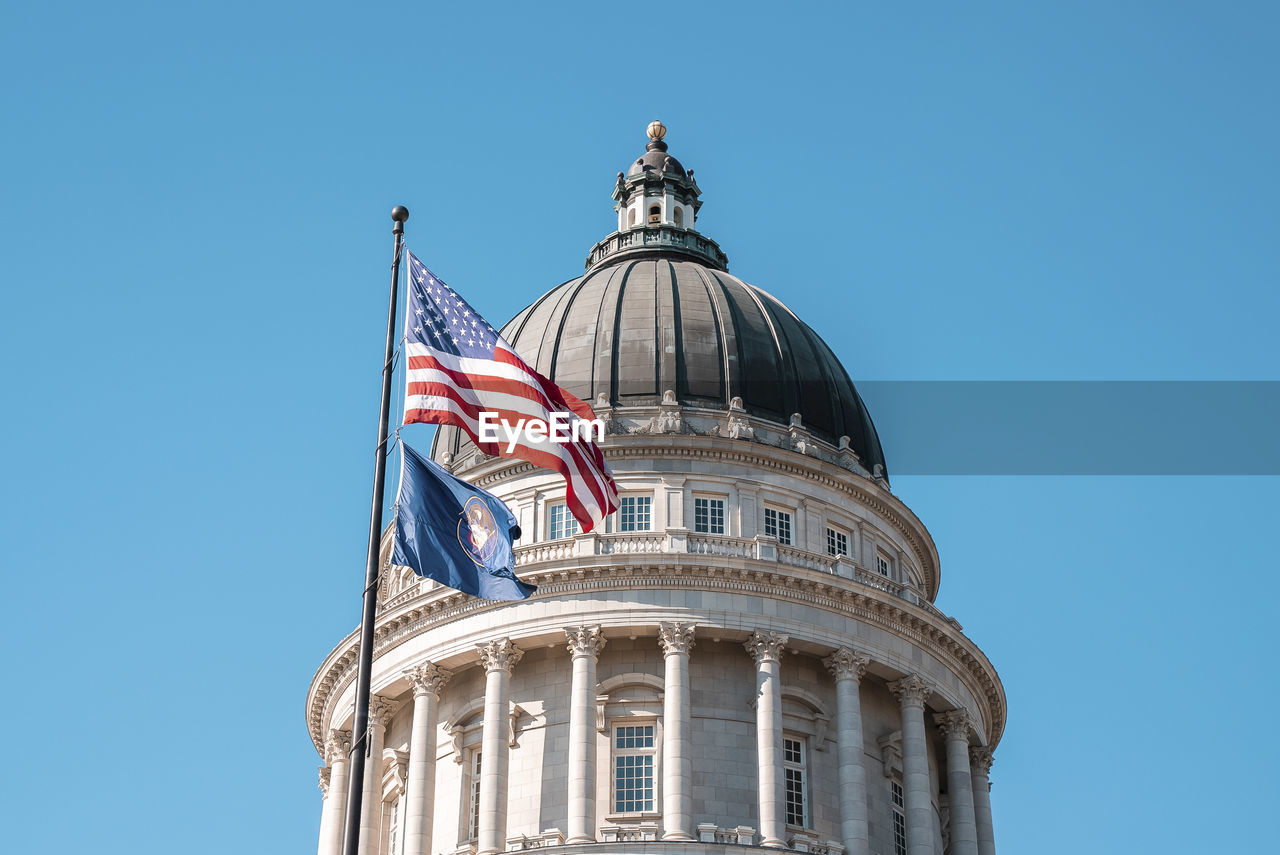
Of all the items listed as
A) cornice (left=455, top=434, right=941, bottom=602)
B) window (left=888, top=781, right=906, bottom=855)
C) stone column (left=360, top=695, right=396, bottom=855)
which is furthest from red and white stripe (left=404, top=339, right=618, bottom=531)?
stone column (left=360, top=695, right=396, bottom=855)

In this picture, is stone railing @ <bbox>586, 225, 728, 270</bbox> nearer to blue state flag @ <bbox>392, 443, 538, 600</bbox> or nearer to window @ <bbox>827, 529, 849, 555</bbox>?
window @ <bbox>827, 529, 849, 555</bbox>

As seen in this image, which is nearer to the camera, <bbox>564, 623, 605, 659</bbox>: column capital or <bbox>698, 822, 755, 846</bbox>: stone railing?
<bbox>698, 822, 755, 846</bbox>: stone railing

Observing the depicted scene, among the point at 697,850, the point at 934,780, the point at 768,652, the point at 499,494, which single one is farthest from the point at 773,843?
the point at 499,494

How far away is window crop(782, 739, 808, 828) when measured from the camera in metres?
49.1

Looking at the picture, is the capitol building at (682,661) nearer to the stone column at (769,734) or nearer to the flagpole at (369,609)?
the stone column at (769,734)

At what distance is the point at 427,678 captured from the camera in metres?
51.4

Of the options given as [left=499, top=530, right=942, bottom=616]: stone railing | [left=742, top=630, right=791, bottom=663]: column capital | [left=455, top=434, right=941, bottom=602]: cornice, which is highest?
[left=455, top=434, right=941, bottom=602]: cornice

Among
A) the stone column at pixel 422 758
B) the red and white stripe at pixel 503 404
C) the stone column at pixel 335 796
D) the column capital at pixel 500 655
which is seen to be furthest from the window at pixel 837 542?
the red and white stripe at pixel 503 404

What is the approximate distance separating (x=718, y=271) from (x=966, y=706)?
18.3 meters

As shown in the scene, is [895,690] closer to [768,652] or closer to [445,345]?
[768,652]

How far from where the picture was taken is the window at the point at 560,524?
53.5 metres

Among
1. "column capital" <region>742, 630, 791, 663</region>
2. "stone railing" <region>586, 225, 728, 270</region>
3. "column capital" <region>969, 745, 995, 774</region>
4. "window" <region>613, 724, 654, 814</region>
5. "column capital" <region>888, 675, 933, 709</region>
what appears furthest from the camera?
"stone railing" <region>586, 225, 728, 270</region>

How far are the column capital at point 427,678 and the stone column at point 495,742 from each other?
1.45 metres

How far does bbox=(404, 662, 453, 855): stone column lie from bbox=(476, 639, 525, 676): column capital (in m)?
1.90
